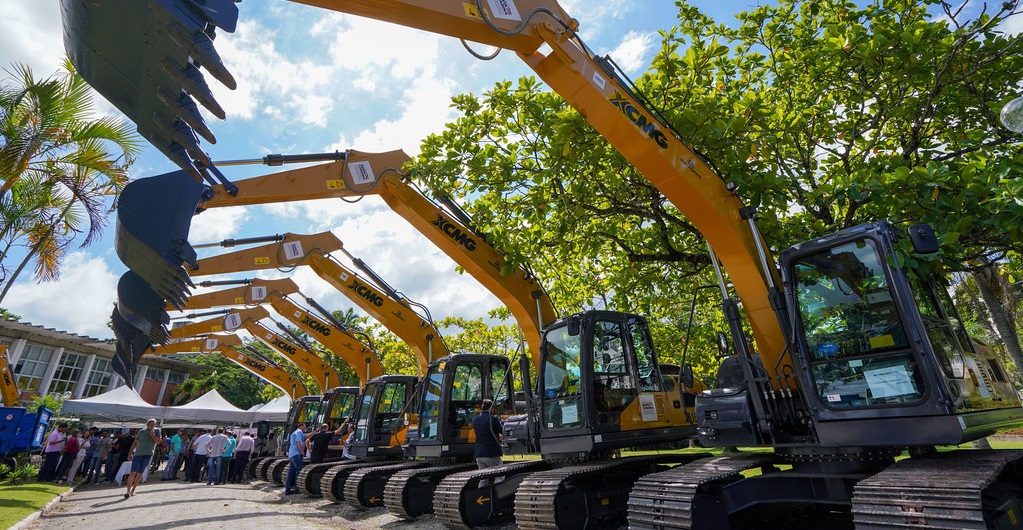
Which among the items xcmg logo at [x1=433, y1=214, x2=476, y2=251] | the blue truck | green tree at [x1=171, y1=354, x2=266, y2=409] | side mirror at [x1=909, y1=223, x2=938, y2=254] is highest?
green tree at [x1=171, y1=354, x2=266, y2=409]

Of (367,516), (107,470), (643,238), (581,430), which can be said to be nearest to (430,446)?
(367,516)

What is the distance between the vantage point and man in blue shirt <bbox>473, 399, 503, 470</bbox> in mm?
8875

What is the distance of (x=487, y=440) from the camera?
898cm

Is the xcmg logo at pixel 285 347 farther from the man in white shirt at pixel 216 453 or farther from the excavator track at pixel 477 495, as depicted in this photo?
the excavator track at pixel 477 495

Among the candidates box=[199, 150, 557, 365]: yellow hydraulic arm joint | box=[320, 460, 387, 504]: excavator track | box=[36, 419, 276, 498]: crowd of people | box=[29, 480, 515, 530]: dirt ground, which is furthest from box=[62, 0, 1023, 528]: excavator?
box=[36, 419, 276, 498]: crowd of people

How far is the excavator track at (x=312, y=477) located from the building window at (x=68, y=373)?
3096cm

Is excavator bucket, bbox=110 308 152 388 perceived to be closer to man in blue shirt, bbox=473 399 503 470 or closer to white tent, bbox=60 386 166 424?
man in blue shirt, bbox=473 399 503 470

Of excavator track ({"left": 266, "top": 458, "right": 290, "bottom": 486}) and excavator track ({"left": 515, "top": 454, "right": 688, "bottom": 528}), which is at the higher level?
excavator track ({"left": 266, "top": 458, "right": 290, "bottom": 486})

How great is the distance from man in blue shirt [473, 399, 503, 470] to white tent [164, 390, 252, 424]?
778 inches

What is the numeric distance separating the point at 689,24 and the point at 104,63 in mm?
7804

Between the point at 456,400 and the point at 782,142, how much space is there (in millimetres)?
7407

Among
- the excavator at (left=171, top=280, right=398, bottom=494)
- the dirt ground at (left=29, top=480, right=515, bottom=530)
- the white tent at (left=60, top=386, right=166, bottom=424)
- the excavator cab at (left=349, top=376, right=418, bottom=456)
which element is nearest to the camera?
the dirt ground at (left=29, top=480, right=515, bottom=530)

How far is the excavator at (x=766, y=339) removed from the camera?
3.76 m

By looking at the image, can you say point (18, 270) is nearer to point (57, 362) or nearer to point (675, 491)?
point (675, 491)
